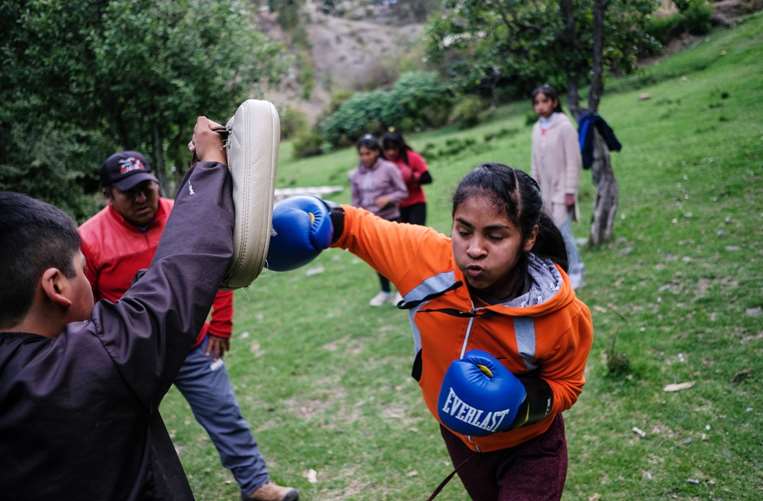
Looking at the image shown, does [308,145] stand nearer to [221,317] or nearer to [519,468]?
[221,317]

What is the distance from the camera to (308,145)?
26.6 m

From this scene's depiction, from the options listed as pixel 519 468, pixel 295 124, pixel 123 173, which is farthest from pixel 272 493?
pixel 295 124

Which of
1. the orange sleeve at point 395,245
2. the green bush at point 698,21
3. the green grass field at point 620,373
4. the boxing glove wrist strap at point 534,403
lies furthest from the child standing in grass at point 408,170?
the green bush at point 698,21

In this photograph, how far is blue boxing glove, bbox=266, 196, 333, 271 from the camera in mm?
2299

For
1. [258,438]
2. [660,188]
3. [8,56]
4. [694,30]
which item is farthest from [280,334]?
[694,30]

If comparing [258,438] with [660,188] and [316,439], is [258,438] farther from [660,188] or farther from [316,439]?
[660,188]

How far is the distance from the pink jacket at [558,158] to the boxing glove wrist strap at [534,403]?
4357 millimetres

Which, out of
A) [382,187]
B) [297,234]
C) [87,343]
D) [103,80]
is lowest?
[382,187]

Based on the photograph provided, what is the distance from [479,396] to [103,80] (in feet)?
23.4

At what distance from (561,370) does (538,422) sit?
0.74ft

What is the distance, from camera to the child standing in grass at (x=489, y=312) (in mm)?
2270

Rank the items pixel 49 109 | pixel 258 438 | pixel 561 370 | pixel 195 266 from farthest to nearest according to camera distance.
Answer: pixel 49 109, pixel 258 438, pixel 561 370, pixel 195 266

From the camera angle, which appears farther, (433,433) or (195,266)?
(433,433)

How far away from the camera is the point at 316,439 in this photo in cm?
476
